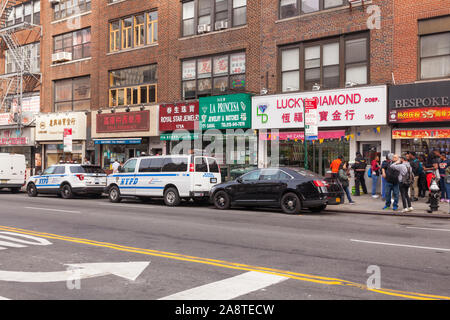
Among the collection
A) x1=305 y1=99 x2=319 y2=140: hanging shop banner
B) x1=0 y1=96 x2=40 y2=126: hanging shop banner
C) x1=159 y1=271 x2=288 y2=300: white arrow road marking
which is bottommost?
x1=159 y1=271 x2=288 y2=300: white arrow road marking

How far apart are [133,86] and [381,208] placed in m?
18.1

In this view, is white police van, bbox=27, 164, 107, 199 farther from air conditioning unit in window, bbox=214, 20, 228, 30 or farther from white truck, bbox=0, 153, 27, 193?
air conditioning unit in window, bbox=214, 20, 228, 30

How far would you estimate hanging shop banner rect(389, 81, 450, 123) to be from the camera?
670 inches

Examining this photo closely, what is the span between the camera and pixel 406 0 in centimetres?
1822

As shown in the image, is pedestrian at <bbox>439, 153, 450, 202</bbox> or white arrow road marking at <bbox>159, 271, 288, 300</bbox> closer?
white arrow road marking at <bbox>159, 271, 288, 300</bbox>

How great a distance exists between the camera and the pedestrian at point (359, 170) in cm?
1858

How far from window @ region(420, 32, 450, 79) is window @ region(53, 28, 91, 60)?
21743 millimetres

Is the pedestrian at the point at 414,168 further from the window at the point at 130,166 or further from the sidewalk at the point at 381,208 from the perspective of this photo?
the window at the point at 130,166

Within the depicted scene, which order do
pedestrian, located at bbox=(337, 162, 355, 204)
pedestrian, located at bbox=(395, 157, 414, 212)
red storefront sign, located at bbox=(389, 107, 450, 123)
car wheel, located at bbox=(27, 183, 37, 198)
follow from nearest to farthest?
pedestrian, located at bbox=(395, 157, 414, 212) < pedestrian, located at bbox=(337, 162, 355, 204) < red storefront sign, located at bbox=(389, 107, 450, 123) < car wheel, located at bbox=(27, 183, 37, 198)

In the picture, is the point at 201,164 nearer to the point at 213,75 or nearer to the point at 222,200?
the point at 222,200

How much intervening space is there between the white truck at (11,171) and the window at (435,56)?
2133 cm

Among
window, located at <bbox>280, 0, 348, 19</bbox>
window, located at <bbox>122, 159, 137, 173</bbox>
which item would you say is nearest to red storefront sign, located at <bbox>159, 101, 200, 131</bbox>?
window, located at <bbox>122, 159, 137, 173</bbox>
